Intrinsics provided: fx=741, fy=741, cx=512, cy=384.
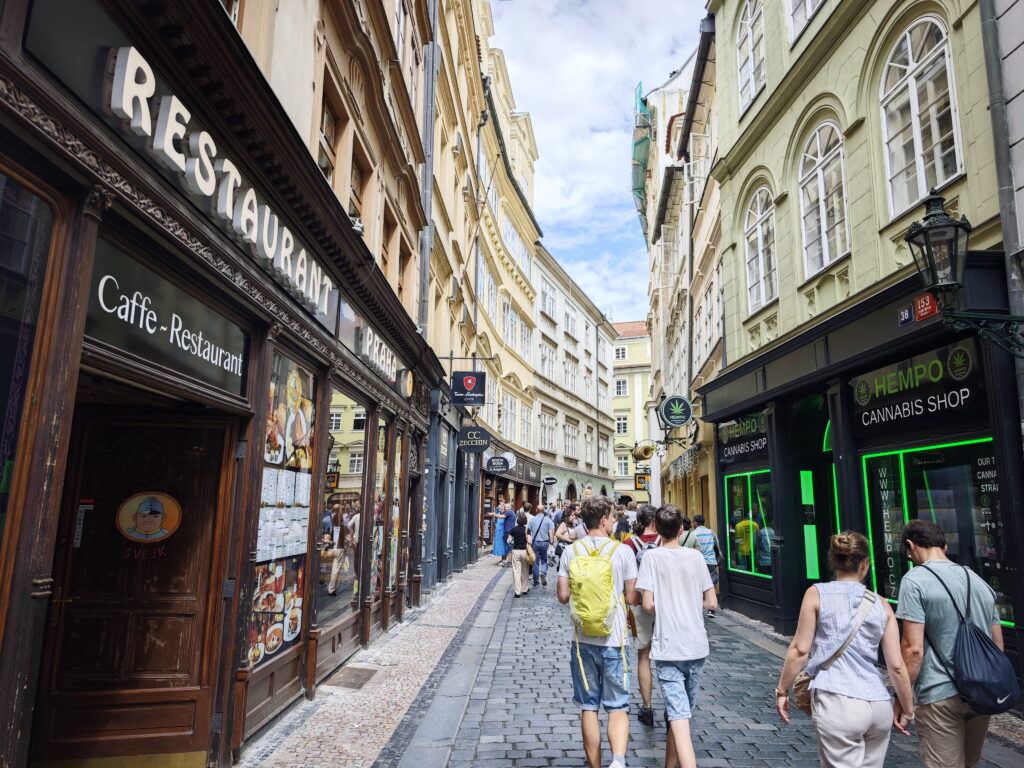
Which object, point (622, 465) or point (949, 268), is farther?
point (622, 465)

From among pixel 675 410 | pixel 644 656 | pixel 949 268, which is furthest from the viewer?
pixel 675 410

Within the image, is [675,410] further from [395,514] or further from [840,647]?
[840,647]

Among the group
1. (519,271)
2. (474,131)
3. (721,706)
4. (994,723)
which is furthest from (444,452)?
(519,271)

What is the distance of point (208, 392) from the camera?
5.04 metres

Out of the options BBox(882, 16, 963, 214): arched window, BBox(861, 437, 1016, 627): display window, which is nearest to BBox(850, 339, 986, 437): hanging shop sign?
BBox(861, 437, 1016, 627): display window

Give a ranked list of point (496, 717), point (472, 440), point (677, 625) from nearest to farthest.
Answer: point (677, 625), point (496, 717), point (472, 440)

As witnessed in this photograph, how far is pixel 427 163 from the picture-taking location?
14875 millimetres

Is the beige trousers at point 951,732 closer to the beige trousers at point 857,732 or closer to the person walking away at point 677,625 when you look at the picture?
the beige trousers at point 857,732

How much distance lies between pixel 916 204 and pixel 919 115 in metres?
1.18

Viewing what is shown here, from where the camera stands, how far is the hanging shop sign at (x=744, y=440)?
43.0 feet

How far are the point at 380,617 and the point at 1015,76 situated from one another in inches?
392

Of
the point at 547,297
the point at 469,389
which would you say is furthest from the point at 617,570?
the point at 547,297

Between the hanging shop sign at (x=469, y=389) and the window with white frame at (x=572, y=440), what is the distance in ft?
86.1

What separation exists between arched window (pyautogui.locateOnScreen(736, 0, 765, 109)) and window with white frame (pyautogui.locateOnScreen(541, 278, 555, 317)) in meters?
25.2
